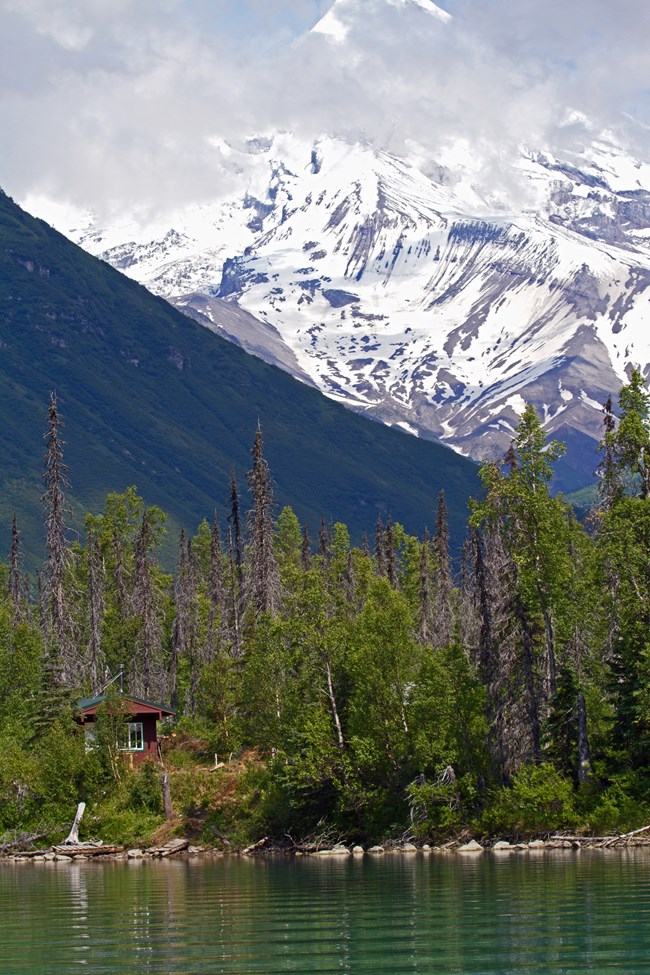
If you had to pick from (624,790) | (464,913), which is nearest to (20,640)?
(624,790)

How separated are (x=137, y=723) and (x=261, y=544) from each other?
13820mm

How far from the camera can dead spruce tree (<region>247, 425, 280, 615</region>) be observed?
302 ft

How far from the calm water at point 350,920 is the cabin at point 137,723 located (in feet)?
92.2

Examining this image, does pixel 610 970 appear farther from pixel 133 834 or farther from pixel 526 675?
pixel 133 834

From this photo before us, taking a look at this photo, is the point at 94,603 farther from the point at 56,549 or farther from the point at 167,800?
the point at 167,800

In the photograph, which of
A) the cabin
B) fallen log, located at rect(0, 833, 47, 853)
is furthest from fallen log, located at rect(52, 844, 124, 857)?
the cabin

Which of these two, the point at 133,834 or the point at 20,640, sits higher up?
the point at 20,640

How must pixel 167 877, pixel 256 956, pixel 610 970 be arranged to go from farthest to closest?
pixel 167 877 → pixel 256 956 → pixel 610 970

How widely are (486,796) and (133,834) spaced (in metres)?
19.5

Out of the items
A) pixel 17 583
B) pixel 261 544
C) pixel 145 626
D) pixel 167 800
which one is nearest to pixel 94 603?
pixel 145 626

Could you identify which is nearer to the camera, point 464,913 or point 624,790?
point 464,913

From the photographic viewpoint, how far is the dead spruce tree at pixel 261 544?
91938 mm

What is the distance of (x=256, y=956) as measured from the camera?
99.6 feet

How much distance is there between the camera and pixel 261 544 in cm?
9275
